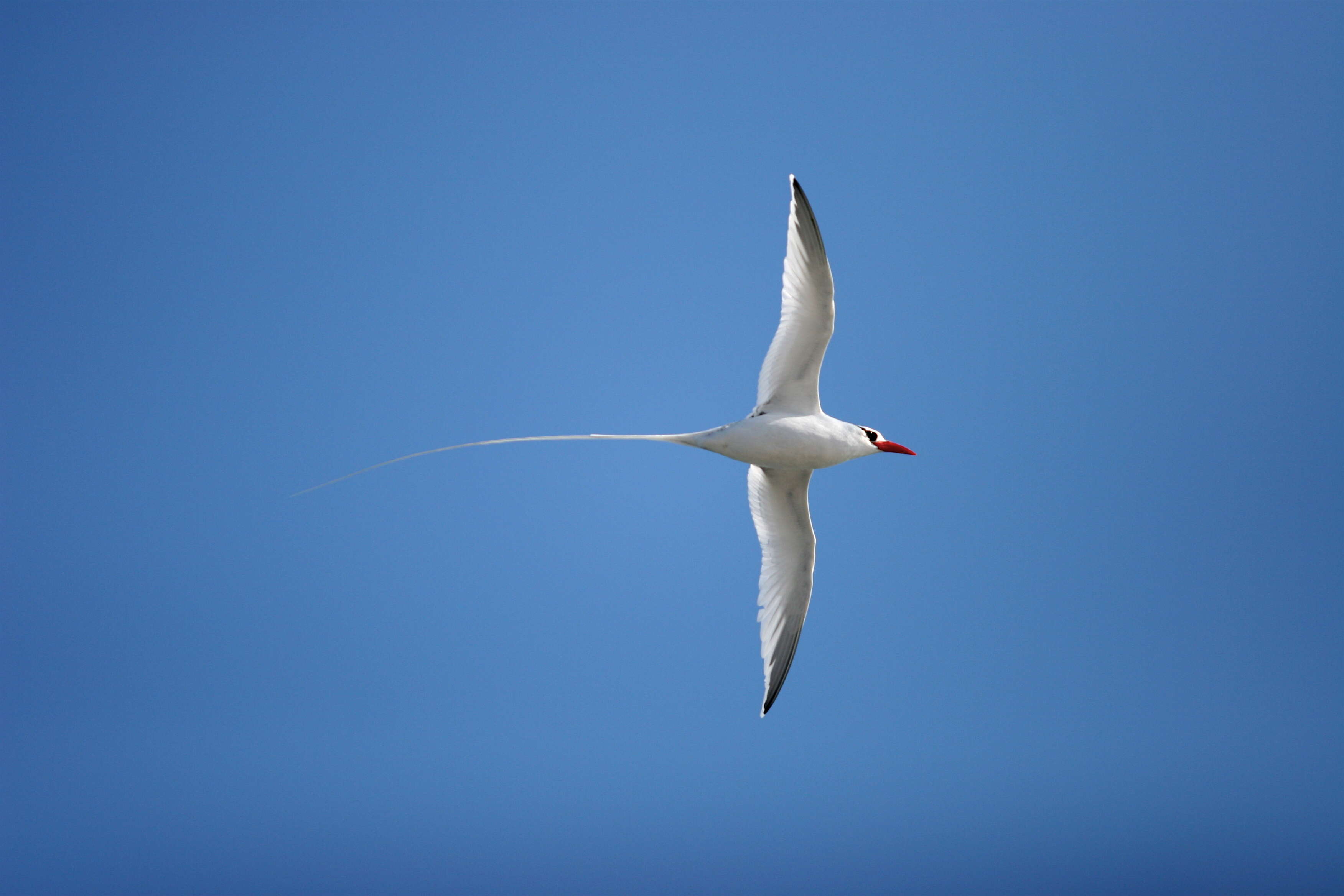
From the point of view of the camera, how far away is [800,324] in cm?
561

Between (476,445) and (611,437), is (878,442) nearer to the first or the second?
(611,437)

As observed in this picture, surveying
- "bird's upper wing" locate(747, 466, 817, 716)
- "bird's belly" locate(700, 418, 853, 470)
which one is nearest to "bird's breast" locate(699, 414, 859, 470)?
"bird's belly" locate(700, 418, 853, 470)

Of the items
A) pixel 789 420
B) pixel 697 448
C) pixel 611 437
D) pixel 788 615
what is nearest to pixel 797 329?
pixel 789 420

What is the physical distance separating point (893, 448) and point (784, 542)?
1.06 m

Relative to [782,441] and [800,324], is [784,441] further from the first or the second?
[800,324]

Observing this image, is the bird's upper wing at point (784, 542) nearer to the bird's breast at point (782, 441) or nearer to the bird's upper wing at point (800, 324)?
the bird's breast at point (782, 441)

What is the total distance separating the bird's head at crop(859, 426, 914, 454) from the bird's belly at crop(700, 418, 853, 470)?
1.02 feet

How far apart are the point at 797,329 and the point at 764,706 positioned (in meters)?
2.65

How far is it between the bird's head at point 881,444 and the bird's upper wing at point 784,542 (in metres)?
0.50

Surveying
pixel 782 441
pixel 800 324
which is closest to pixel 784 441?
pixel 782 441

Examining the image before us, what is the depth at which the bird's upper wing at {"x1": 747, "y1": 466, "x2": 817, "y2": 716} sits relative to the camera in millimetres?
6207

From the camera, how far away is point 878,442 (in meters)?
6.18

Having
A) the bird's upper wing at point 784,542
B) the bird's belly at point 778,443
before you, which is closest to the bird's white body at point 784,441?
the bird's belly at point 778,443

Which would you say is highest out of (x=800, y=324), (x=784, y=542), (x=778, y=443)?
(x=800, y=324)
